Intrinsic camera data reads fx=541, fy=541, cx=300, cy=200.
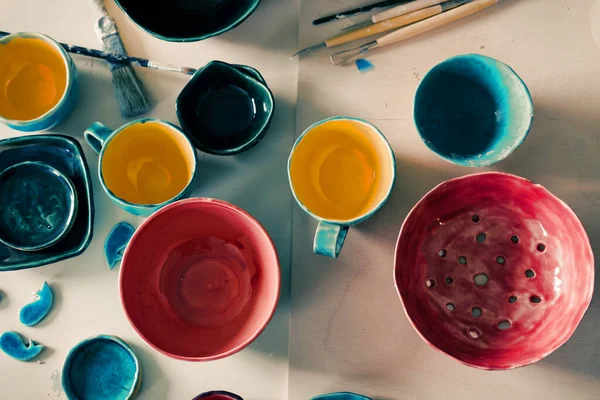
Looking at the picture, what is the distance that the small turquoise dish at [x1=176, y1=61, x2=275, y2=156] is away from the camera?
78 cm

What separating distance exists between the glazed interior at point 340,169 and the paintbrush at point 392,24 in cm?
14

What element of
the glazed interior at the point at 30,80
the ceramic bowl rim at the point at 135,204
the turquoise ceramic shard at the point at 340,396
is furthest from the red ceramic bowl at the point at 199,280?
the glazed interior at the point at 30,80

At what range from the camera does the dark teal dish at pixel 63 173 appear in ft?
2.58

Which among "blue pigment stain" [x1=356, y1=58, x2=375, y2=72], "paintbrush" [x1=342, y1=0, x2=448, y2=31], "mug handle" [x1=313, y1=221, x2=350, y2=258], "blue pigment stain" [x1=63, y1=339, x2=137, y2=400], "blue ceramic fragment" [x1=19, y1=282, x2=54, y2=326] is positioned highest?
"paintbrush" [x1=342, y1=0, x2=448, y2=31]

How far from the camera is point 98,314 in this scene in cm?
80

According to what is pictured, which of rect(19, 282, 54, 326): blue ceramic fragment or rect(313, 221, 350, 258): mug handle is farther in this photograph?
rect(19, 282, 54, 326): blue ceramic fragment

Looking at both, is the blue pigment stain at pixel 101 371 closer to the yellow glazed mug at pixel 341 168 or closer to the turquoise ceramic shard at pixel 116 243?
the turquoise ceramic shard at pixel 116 243

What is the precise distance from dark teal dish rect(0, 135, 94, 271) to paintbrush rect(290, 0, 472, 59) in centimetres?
39

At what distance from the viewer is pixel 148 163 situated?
32.0 inches

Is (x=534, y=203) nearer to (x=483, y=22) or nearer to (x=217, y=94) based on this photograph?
(x=483, y=22)

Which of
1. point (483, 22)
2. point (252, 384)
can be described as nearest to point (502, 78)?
point (483, 22)

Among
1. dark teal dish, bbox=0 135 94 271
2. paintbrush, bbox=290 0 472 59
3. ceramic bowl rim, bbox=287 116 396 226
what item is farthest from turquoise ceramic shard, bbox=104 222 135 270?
paintbrush, bbox=290 0 472 59

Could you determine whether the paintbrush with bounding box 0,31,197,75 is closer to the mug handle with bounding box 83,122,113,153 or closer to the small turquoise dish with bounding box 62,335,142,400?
the mug handle with bounding box 83,122,113,153

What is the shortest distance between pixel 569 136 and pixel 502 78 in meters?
0.14
